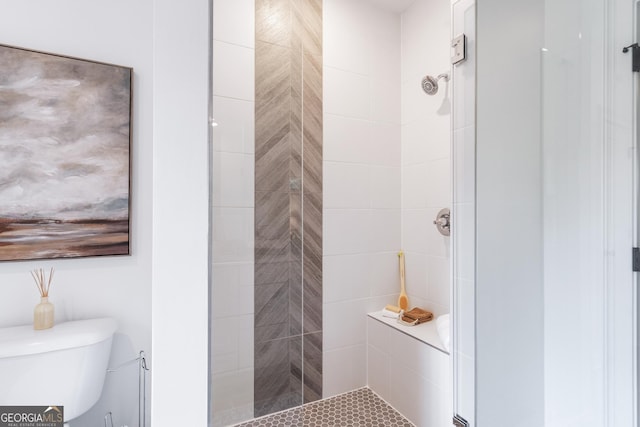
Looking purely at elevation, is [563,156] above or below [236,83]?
below

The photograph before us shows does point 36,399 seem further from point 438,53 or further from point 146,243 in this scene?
point 438,53

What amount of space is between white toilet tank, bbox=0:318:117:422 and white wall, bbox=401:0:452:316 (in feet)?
5.23

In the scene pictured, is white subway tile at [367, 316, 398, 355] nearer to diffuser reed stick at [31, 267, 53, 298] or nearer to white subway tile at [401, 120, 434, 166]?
white subway tile at [401, 120, 434, 166]

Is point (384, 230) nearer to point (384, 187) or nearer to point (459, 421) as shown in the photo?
point (384, 187)

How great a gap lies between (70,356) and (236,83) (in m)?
1.23

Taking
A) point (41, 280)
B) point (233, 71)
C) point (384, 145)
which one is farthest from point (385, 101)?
point (41, 280)

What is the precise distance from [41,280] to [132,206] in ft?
1.45

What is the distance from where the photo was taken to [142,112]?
149 cm

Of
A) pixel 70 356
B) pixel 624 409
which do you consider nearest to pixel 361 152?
pixel 624 409

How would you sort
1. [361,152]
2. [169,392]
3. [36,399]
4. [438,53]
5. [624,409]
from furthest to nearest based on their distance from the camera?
[361,152] → [438,53] → [36,399] → [624,409] → [169,392]

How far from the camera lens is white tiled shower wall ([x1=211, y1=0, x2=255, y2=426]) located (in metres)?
0.62

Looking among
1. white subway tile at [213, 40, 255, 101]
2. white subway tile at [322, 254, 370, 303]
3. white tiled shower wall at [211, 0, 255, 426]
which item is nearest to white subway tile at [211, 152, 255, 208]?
white tiled shower wall at [211, 0, 255, 426]

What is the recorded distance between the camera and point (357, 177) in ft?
6.04

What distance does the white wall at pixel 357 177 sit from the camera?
1671mm
